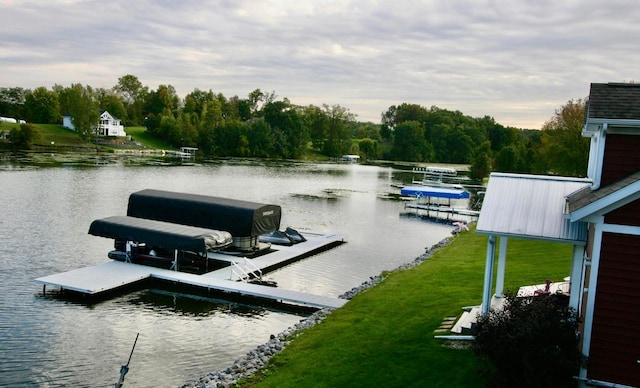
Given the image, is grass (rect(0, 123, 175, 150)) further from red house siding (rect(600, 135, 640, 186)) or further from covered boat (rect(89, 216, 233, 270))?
red house siding (rect(600, 135, 640, 186))

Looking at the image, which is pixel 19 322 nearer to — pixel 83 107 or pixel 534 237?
pixel 534 237

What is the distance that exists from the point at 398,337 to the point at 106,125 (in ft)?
472

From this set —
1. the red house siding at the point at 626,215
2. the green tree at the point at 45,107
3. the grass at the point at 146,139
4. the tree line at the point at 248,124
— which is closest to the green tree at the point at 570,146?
the red house siding at the point at 626,215

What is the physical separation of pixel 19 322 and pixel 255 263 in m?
12.3

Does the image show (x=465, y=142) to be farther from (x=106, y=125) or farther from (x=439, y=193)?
(x=439, y=193)

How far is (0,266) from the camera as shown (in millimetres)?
26703

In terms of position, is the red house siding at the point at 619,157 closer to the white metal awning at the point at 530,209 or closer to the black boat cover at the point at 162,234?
the white metal awning at the point at 530,209

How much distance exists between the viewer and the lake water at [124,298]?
54.7ft

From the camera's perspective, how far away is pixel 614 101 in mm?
13547

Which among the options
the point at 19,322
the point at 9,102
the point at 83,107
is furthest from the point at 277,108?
the point at 19,322

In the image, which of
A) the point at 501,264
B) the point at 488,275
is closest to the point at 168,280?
the point at 501,264

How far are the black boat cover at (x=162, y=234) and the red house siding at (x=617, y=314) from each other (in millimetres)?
18133

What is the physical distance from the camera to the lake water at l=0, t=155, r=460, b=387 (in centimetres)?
1669

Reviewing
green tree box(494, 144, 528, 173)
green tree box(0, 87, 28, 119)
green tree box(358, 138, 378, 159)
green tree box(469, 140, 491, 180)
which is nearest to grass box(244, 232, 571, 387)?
green tree box(494, 144, 528, 173)
